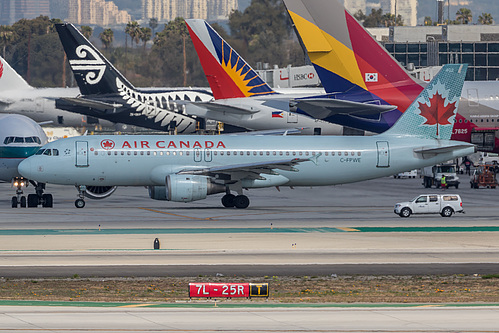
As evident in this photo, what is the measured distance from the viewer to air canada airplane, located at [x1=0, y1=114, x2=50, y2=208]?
55688 mm

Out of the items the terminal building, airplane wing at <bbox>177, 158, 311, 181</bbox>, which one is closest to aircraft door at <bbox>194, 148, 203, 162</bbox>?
airplane wing at <bbox>177, 158, 311, 181</bbox>

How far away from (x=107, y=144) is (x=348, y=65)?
1556 cm

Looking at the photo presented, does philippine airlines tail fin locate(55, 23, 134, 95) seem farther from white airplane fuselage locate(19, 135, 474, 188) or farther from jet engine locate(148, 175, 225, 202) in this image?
jet engine locate(148, 175, 225, 202)

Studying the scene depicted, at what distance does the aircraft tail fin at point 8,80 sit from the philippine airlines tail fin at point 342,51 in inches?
2319

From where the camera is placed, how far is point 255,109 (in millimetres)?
71062

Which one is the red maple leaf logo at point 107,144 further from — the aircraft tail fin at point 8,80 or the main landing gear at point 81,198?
the aircraft tail fin at point 8,80

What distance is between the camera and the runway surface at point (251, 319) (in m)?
22.0

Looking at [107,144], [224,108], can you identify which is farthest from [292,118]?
[107,144]

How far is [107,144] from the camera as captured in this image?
5369cm

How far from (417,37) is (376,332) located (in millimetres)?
133662

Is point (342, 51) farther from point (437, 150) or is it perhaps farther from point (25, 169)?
point (25, 169)

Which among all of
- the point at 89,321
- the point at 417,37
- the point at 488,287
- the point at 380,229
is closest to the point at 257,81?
the point at 380,229

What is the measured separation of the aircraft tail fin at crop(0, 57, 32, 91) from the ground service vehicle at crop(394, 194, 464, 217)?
68.6 meters

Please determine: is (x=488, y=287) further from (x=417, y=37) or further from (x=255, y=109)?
(x=417, y=37)
